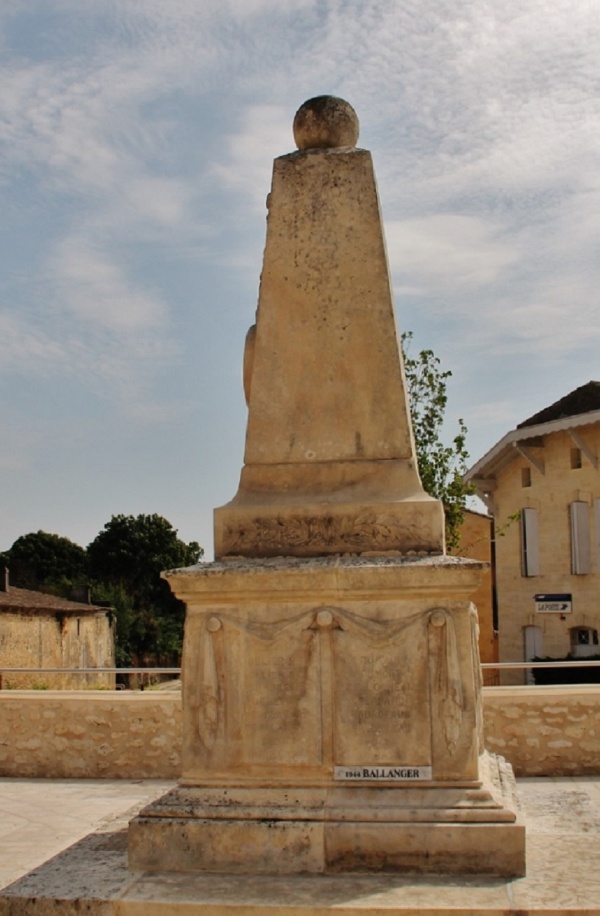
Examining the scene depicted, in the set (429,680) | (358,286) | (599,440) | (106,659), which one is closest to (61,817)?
(429,680)

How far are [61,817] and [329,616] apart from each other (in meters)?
4.56

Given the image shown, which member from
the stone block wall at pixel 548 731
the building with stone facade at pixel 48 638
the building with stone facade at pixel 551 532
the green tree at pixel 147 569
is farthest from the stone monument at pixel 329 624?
the green tree at pixel 147 569

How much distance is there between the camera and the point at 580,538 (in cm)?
2511

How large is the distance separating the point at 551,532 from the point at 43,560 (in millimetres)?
40984

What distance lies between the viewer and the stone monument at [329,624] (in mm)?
5145

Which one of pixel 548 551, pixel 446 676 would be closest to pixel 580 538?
pixel 548 551

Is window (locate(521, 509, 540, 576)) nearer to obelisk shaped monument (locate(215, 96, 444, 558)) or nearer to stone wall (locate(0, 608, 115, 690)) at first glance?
stone wall (locate(0, 608, 115, 690))

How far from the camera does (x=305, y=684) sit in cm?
545

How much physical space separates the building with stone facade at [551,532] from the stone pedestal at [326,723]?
19.0 m

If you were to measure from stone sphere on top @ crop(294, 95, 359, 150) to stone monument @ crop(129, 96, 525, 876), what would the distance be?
10cm

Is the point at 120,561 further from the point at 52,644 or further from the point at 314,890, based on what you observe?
the point at 314,890

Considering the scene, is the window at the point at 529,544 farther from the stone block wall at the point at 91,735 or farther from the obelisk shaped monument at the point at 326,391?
the obelisk shaped monument at the point at 326,391

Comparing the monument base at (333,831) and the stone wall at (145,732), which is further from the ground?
the monument base at (333,831)

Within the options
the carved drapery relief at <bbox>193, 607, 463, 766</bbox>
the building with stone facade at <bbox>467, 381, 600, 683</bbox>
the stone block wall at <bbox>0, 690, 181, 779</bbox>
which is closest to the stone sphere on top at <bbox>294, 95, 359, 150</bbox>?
the carved drapery relief at <bbox>193, 607, 463, 766</bbox>
